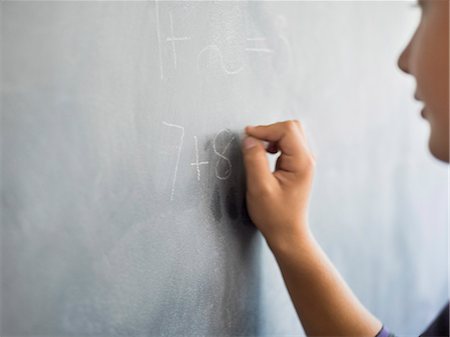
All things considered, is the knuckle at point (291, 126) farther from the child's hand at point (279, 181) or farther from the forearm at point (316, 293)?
the forearm at point (316, 293)

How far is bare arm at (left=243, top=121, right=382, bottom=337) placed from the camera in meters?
0.53

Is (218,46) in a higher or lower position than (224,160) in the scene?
higher

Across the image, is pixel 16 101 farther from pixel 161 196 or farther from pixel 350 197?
pixel 350 197

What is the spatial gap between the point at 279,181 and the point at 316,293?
0.14 metres

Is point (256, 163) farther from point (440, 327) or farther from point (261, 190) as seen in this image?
point (440, 327)

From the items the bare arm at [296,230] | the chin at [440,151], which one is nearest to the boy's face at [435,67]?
the chin at [440,151]

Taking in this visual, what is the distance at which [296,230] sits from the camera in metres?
0.55

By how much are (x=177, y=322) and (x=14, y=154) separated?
238 mm

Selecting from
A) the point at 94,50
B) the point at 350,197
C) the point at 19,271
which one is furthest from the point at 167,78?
the point at 350,197

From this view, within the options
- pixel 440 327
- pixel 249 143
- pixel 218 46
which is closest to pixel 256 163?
pixel 249 143

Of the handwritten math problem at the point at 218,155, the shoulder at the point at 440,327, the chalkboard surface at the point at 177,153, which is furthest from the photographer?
the shoulder at the point at 440,327

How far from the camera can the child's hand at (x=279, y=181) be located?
0.53 metres

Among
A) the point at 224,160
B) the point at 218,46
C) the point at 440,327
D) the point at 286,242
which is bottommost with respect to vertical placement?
the point at 440,327

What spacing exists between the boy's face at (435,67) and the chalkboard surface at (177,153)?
14 centimetres
